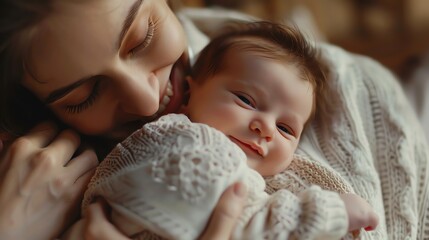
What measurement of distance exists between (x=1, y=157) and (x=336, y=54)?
0.77m

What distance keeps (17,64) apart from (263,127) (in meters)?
0.41

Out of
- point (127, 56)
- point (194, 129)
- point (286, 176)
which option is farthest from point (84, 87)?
point (286, 176)

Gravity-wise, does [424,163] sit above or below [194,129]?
below

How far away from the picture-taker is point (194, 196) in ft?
2.59

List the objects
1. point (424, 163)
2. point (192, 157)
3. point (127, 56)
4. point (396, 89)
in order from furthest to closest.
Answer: point (396, 89), point (424, 163), point (127, 56), point (192, 157)

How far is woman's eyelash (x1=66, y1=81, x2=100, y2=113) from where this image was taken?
93 cm

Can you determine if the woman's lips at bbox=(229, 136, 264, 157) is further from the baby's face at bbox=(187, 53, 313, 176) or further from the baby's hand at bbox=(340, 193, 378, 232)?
the baby's hand at bbox=(340, 193, 378, 232)

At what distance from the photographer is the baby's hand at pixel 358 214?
871 mm

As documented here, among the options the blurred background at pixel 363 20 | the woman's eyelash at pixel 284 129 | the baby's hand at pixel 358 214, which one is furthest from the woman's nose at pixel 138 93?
the blurred background at pixel 363 20

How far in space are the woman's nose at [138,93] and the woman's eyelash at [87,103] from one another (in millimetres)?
36

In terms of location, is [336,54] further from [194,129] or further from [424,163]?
[194,129]

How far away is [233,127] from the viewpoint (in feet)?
3.18

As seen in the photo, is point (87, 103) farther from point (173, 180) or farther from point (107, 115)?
point (173, 180)

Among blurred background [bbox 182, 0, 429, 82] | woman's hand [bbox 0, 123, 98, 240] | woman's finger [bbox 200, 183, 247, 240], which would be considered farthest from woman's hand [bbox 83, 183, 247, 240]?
blurred background [bbox 182, 0, 429, 82]
